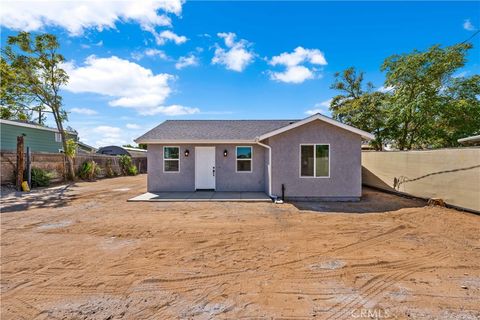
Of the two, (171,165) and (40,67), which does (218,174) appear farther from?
(40,67)

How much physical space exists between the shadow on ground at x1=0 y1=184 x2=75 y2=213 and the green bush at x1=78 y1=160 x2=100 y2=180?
18.2 ft

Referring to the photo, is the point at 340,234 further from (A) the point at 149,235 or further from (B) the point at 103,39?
(B) the point at 103,39

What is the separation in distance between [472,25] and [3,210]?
2108 centimetres

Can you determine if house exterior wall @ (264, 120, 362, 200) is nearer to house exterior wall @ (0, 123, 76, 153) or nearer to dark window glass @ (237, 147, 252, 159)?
dark window glass @ (237, 147, 252, 159)

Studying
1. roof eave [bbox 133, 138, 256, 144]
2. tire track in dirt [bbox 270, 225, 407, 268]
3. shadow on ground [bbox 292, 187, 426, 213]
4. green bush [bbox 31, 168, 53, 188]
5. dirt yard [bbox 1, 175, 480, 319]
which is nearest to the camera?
dirt yard [bbox 1, 175, 480, 319]

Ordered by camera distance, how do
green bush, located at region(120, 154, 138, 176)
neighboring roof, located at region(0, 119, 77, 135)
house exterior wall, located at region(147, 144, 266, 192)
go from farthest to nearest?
green bush, located at region(120, 154, 138, 176) < neighboring roof, located at region(0, 119, 77, 135) < house exterior wall, located at region(147, 144, 266, 192)

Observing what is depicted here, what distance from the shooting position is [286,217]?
7.16 m

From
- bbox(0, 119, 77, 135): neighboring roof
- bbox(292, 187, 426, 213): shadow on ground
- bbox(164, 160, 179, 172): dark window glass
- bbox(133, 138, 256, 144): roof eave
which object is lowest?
bbox(292, 187, 426, 213): shadow on ground

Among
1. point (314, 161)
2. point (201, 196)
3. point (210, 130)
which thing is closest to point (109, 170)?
point (210, 130)

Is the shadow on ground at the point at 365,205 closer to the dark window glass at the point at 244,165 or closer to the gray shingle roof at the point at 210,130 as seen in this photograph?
the dark window glass at the point at 244,165

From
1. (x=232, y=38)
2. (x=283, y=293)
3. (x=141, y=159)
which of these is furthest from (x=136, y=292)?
(x=141, y=159)

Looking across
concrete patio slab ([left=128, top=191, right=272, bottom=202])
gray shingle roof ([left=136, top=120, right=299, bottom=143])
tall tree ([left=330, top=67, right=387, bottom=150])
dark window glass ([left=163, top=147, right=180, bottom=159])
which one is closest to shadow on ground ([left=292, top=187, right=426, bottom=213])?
concrete patio slab ([left=128, top=191, right=272, bottom=202])

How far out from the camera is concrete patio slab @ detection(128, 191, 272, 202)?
9.54 meters

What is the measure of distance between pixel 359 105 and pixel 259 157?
11.6 m
